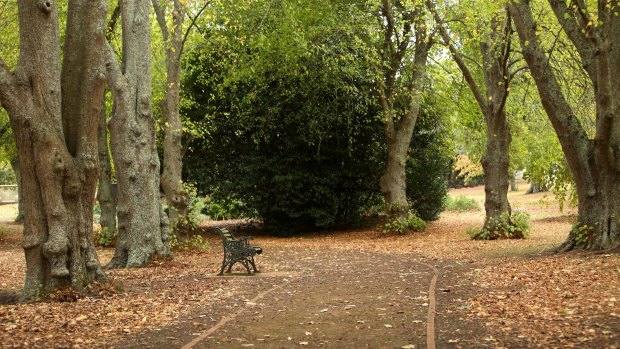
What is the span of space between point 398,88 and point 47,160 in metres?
16.0

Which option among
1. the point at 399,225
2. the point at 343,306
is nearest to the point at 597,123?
the point at 343,306

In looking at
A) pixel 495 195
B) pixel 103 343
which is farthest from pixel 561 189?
pixel 103 343

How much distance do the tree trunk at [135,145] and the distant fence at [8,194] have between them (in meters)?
47.7

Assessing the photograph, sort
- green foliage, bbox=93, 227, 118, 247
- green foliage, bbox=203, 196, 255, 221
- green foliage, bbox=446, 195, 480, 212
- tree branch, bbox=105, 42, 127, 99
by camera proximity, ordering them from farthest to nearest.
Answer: green foliage, bbox=446, 195, 480, 212, green foliage, bbox=203, 196, 255, 221, green foliage, bbox=93, 227, 118, 247, tree branch, bbox=105, 42, 127, 99

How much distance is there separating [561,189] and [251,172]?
37.8 ft

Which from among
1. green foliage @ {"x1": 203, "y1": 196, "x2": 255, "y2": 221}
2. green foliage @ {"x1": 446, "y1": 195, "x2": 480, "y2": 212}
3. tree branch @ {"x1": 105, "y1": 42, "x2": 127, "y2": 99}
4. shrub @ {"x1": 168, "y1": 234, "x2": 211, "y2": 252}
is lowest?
shrub @ {"x1": 168, "y1": 234, "x2": 211, "y2": 252}

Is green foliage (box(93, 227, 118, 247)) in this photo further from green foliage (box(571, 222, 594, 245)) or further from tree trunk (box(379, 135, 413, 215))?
green foliage (box(571, 222, 594, 245))

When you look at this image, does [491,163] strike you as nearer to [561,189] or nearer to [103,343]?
[561,189]

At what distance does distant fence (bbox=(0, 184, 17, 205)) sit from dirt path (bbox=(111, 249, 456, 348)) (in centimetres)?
5096

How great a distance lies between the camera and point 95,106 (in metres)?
9.98

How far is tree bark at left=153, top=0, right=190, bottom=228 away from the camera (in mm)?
17812

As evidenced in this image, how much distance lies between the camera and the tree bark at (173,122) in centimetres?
1781

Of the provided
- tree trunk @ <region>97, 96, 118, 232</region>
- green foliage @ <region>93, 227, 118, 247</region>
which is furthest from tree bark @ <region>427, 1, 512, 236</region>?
green foliage @ <region>93, 227, 118, 247</region>

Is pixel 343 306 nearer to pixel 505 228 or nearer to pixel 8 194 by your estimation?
pixel 505 228
